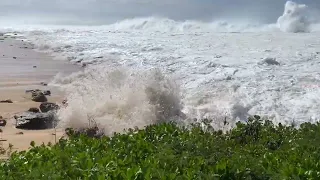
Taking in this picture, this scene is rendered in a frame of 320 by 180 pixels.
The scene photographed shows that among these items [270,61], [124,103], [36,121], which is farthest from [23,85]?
[270,61]

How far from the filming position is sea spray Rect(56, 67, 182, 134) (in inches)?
355

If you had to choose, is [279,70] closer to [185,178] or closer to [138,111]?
[138,111]

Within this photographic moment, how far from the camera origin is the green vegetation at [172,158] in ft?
12.5

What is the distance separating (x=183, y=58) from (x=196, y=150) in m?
15.9

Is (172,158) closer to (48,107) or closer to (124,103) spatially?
(124,103)

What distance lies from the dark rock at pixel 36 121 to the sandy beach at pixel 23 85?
172 millimetres

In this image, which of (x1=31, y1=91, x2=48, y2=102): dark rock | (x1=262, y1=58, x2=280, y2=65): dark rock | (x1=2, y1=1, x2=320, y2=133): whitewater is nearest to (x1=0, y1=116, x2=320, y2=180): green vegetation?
(x1=2, y1=1, x2=320, y2=133): whitewater

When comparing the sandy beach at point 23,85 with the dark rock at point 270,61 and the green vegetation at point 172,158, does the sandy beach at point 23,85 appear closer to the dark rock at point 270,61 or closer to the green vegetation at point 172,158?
the green vegetation at point 172,158

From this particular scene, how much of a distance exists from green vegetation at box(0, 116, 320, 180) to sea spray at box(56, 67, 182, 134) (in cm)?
316

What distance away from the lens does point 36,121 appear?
30.4 feet

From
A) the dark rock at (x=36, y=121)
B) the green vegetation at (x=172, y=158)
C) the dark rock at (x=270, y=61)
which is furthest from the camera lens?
the dark rock at (x=270, y=61)

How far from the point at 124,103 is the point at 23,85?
6255 mm

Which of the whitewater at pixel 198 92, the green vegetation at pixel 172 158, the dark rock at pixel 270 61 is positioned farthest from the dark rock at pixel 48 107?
the dark rock at pixel 270 61

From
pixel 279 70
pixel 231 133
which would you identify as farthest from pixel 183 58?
pixel 231 133
